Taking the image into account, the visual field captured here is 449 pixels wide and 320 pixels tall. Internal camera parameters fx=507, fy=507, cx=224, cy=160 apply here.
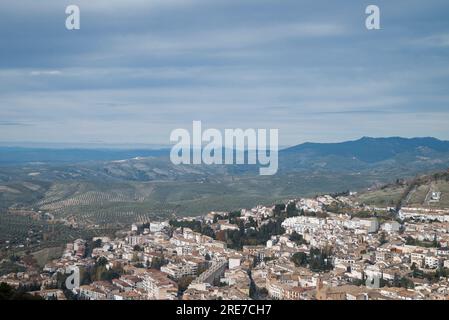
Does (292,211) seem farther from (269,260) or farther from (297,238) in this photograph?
(269,260)

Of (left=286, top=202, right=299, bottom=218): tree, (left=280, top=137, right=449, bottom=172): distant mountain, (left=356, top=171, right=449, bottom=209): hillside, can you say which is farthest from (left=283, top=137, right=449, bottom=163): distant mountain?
(left=286, top=202, right=299, bottom=218): tree

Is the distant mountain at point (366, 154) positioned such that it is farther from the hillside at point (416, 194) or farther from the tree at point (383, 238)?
the tree at point (383, 238)

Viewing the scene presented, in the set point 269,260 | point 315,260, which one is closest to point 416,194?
point 315,260

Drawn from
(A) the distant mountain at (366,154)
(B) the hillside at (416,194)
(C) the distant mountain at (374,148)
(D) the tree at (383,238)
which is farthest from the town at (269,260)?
(C) the distant mountain at (374,148)

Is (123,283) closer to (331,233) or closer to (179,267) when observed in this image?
(179,267)

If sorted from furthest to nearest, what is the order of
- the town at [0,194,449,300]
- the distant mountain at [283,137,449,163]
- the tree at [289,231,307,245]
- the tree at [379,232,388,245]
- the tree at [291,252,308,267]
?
Answer: the distant mountain at [283,137,449,163] < the tree at [289,231,307,245] < the tree at [379,232,388,245] < the tree at [291,252,308,267] < the town at [0,194,449,300]

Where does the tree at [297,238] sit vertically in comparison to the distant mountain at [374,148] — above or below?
below

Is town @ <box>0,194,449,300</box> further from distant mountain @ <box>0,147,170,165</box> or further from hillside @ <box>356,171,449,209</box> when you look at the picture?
distant mountain @ <box>0,147,170,165</box>
